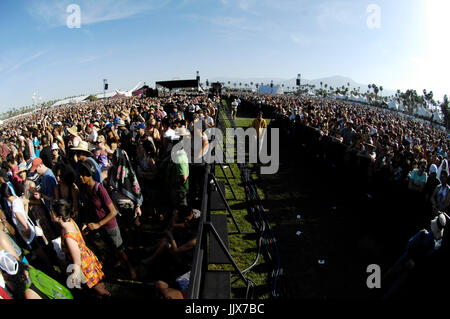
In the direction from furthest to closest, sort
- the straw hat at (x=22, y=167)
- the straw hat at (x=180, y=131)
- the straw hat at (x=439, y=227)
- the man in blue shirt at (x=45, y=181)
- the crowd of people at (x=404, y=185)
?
the straw hat at (x=180, y=131)
the straw hat at (x=22, y=167)
the man in blue shirt at (x=45, y=181)
the crowd of people at (x=404, y=185)
the straw hat at (x=439, y=227)

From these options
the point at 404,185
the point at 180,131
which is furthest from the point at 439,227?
the point at 180,131

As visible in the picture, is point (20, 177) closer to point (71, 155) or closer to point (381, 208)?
point (71, 155)

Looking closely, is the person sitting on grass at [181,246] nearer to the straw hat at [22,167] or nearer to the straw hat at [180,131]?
the straw hat at [180,131]

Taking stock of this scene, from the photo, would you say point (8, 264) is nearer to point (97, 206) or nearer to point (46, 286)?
point (46, 286)

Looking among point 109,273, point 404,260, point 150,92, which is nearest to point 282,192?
point 404,260

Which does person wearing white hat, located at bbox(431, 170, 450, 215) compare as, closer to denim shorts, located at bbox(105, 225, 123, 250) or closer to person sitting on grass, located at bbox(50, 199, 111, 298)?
denim shorts, located at bbox(105, 225, 123, 250)

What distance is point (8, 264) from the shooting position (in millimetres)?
2617

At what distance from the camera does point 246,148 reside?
1259cm

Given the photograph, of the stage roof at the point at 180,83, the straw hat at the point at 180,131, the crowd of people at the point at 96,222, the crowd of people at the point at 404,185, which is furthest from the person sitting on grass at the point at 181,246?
the stage roof at the point at 180,83

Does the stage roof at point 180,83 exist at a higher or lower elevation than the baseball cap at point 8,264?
higher

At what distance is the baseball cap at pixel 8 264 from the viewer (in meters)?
2.59

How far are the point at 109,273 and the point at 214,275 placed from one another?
2277 millimetres

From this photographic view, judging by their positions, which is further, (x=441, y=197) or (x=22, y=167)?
(x=22, y=167)

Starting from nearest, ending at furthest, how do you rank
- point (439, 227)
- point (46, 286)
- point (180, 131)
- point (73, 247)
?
point (46, 286)
point (73, 247)
point (439, 227)
point (180, 131)
